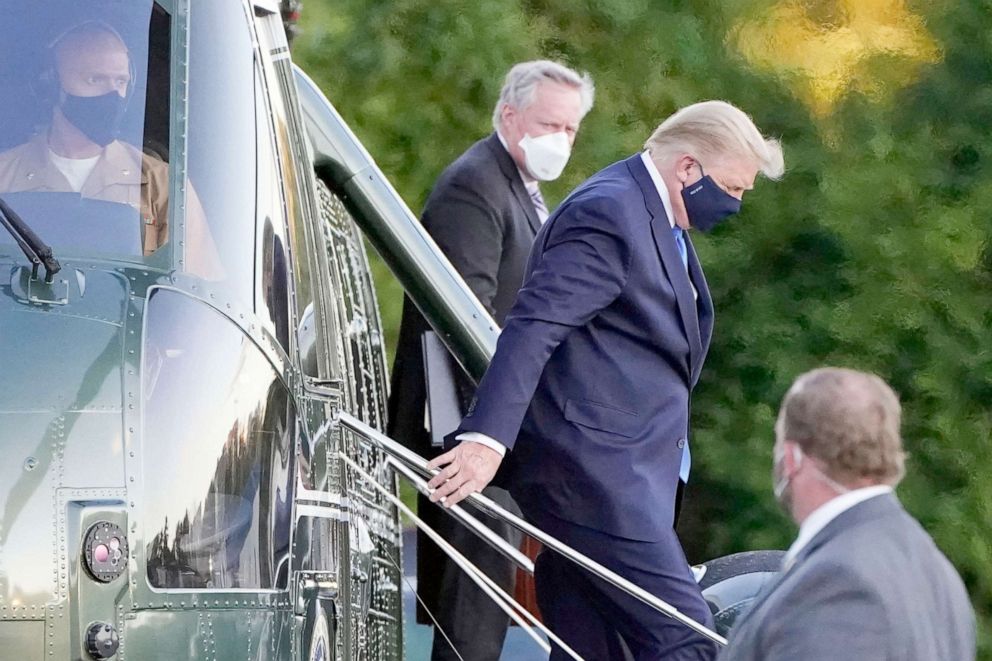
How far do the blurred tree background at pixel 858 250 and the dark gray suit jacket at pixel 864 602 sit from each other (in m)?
5.95

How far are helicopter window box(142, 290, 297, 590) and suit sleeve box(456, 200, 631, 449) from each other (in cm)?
55

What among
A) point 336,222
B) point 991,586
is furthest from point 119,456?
point 991,586

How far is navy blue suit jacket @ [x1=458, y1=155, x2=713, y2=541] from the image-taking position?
170 inches

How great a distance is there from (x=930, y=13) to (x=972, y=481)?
7.06 feet

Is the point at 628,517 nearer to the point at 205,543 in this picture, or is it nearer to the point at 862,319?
the point at 205,543

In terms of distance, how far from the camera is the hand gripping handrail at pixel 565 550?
4258mm

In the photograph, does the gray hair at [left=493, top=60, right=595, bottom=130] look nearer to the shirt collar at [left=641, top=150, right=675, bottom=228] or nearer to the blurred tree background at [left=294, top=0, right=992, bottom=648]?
the shirt collar at [left=641, top=150, right=675, bottom=228]

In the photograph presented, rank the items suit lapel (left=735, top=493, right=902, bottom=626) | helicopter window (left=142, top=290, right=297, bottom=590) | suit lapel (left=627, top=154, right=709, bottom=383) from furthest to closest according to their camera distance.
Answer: suit lapel (left=627, top=154, right=709, bottom=383), helicopter window (left=142, top=290, right=297, bottom=590), suit lapel (left=735, top=493, right=902, bottom=626)

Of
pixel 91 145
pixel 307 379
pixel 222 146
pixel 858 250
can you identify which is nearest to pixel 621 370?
pixel 307 379

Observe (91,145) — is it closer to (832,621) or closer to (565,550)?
(565,550)

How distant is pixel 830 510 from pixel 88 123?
1797mm

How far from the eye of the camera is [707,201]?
4.50 meters

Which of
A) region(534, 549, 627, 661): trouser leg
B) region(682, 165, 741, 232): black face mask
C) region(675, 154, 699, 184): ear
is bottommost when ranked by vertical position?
region(534, 549, 627, 661): trouser leg

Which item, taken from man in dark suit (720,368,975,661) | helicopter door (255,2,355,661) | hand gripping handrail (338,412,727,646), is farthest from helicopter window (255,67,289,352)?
man in dark suit (720,368,975,661)
